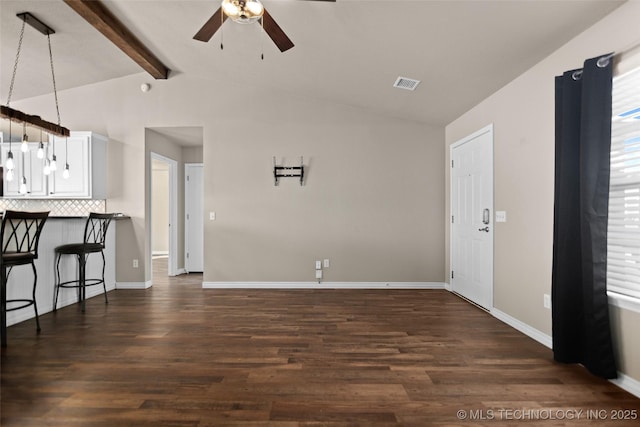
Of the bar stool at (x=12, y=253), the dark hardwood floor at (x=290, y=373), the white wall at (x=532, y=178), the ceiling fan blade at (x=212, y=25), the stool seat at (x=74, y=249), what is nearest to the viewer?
the dark hardwood floor at (x=290, y=373)

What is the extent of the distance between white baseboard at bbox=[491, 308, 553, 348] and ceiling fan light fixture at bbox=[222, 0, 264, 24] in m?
3.54

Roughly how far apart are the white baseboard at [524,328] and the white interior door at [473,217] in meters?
0.19

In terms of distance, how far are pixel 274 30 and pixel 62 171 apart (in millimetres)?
4070

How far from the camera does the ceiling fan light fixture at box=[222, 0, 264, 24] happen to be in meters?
2.26

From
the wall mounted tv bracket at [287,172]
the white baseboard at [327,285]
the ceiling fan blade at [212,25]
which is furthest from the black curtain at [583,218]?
the wall mounted tv bracket at [287,172]

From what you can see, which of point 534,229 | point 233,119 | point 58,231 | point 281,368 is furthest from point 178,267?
point 534,229

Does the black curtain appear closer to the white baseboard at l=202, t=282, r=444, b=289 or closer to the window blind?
the window blind

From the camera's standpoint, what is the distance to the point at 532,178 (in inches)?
116

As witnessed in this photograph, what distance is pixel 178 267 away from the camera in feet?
19.8

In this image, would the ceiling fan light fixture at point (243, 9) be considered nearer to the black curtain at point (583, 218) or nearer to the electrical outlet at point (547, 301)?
the black curtain at point (583, 218)

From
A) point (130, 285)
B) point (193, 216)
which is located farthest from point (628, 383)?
point (193, 216)

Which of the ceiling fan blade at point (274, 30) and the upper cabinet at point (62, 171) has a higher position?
the ceiling fan blade at point (274, 30)

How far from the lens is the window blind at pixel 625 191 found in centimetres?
209

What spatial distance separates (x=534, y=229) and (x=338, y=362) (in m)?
2.15
